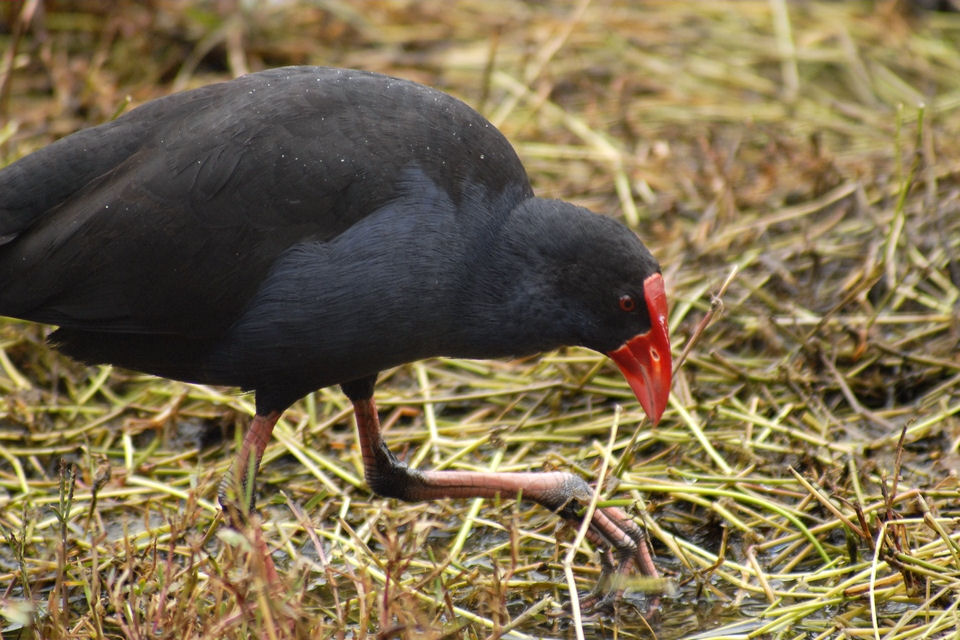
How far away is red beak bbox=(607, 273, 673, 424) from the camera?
3.45 metres

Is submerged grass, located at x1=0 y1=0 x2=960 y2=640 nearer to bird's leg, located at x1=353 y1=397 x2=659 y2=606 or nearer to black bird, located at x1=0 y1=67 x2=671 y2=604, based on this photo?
bird's leg, located at x1=353 y1=397 x2=659 y2=606

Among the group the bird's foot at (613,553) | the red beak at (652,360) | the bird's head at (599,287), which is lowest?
the bird's foot at (613,553)

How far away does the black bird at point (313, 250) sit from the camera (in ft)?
11.0

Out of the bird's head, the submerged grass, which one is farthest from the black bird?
the submerged grass

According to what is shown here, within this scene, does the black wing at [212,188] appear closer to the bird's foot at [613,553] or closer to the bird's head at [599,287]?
the bird's head at [599,287]

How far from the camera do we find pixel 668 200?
5586 millimetres

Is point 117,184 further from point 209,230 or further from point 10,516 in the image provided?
point 10,516

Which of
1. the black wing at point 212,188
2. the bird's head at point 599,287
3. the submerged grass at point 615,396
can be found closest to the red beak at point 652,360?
the bird's head at point 599,287

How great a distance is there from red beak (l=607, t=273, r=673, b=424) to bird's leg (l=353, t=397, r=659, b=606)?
332 millimetres

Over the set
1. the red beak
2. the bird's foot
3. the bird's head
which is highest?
the bird's head

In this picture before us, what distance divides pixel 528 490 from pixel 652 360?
1.82 feet

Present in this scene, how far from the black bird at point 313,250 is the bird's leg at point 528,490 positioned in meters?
0.01

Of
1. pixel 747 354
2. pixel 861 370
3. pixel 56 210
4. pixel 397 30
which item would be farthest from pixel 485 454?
pixel 397 30

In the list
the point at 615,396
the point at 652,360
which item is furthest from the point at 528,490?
the point at 615,396
